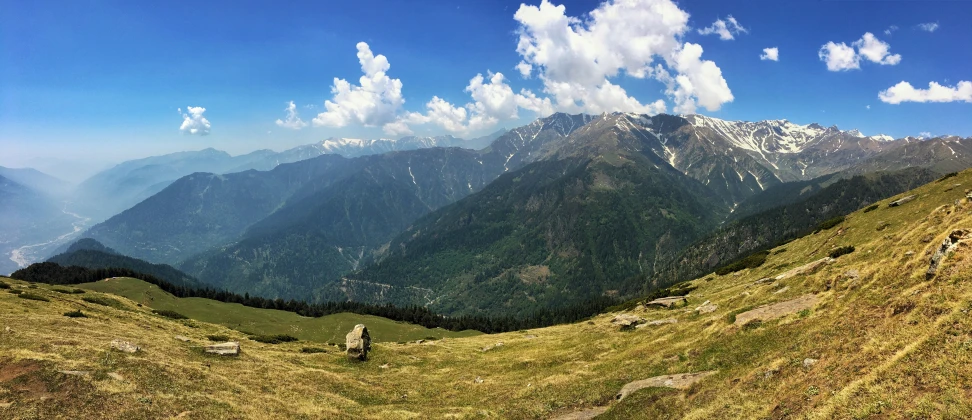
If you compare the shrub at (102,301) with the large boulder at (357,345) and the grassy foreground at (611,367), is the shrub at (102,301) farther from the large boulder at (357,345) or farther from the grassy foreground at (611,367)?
the large boulder at (357,345)

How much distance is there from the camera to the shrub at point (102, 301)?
6425 cm

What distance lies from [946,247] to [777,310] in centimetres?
1246

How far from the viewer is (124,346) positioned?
34156 millimetres

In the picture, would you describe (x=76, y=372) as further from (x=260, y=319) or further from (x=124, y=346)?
(x=260, y=319)

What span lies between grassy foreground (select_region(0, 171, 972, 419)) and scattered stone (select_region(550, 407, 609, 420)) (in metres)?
1.04

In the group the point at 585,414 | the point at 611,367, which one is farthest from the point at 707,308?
the point at 585,414

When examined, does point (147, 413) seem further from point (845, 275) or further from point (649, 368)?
point (845, 275)

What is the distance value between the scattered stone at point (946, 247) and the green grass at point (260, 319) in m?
83.9

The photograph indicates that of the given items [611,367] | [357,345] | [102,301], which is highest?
[102,301]

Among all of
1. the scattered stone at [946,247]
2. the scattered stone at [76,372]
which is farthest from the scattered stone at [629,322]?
the scattered stone at [76,372]

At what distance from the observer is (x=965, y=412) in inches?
500

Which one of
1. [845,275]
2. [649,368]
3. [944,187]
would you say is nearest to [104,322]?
[649,368]

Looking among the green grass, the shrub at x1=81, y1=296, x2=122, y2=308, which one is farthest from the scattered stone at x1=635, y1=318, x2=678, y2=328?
the shrub at x1=81, y1=296, x2=122, y2=308

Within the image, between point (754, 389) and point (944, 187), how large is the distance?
97.0 meters
